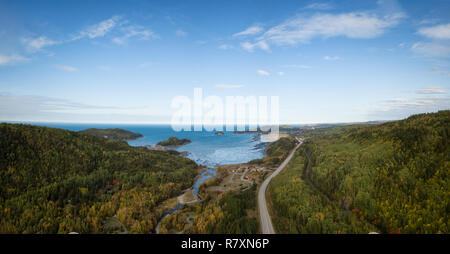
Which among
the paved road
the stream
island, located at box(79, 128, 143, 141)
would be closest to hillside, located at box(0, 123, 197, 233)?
the stream

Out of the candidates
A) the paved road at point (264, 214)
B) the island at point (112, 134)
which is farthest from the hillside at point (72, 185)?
the island at point (112, 134)

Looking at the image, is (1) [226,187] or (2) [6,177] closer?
(2) [6,177]

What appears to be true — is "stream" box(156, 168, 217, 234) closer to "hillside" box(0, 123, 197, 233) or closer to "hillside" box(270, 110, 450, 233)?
"hillside" box(0, 123, 197, 233)

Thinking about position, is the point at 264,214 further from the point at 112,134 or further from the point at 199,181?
the point at 112,134

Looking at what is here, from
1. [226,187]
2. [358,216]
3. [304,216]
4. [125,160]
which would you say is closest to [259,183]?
[226,187]

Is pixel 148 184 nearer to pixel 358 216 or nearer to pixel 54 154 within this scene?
pixel 54 154

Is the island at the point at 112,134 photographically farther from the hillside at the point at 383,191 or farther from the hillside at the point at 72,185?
the hillside at the point at 383,191
